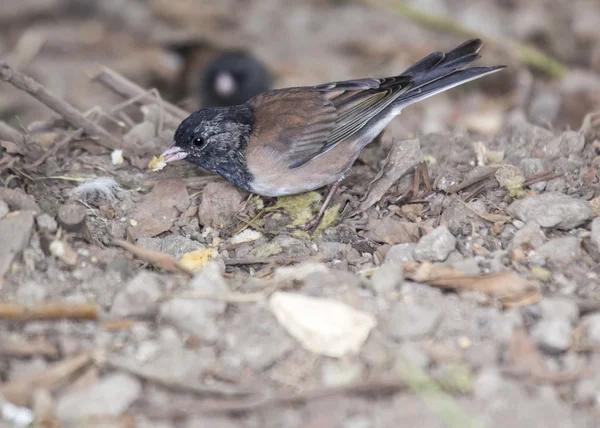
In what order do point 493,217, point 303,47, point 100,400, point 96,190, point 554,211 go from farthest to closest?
point 303,47, point 96,190, point 493,217, point 554,211, point 100,400

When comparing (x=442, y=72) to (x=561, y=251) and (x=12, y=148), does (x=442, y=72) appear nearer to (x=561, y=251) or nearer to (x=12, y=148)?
(x=561, y=251)

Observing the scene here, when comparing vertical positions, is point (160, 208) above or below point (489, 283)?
below

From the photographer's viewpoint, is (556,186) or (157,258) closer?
(157,258)

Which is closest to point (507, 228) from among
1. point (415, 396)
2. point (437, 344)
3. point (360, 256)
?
point (360, 256)

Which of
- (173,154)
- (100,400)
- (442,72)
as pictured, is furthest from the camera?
(442,72)

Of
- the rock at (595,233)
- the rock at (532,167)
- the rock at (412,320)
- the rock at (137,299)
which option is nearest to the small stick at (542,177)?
the rock at (532,167)

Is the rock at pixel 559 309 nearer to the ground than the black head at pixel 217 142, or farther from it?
farther from it

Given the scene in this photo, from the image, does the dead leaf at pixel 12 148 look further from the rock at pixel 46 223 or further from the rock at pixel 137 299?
the rock at pixel 137 299

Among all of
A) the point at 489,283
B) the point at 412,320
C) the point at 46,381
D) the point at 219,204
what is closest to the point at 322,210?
the point at 219,204

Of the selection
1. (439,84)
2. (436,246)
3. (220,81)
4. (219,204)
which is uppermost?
(439,84)
